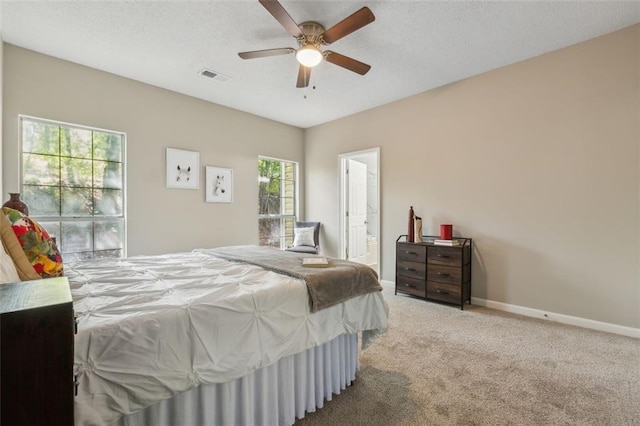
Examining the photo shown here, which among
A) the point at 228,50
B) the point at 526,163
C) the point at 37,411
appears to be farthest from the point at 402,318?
the point at 228,50

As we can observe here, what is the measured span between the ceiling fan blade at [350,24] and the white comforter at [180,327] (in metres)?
1.88

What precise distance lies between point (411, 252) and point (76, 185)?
4.16m

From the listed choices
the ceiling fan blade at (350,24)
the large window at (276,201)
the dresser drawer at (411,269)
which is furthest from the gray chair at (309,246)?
the ceiling fan blade at (350,24)

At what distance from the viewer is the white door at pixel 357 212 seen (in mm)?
5367

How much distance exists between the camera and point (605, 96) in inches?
110

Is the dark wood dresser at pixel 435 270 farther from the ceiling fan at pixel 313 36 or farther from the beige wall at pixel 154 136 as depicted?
the beige wall at pixel 154 136

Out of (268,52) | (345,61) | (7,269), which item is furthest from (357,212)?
(7,269)

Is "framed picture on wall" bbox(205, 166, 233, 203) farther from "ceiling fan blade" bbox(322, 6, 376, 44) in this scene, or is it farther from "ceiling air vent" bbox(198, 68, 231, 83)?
"ceiling fan blade" bbox(322, 6, 376, 44)

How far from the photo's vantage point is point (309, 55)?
2.49 m

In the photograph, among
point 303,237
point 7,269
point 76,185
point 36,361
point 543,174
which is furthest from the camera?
point 303,237

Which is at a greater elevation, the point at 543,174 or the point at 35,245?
the point at 543,174

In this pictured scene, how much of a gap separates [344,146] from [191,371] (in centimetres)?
448

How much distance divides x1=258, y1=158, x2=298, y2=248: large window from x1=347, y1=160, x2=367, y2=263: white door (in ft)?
3.70

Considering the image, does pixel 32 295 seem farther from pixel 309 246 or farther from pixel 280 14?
pixel 309 246
